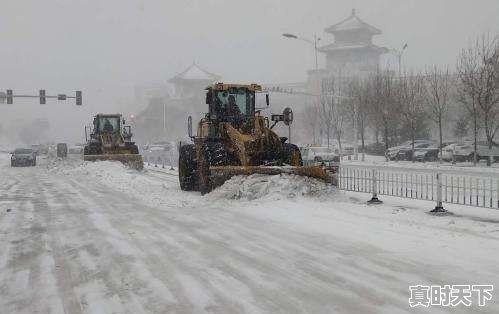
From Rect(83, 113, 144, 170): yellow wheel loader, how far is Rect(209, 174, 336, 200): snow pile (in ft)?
46.5

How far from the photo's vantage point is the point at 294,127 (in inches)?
3073

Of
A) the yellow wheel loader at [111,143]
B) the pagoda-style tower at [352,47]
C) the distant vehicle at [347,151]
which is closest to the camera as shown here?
the yellow wheel loader at [111,143]

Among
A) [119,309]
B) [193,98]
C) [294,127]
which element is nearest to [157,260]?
[119,309]

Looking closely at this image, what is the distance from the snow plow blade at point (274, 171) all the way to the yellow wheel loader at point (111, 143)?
530 inches

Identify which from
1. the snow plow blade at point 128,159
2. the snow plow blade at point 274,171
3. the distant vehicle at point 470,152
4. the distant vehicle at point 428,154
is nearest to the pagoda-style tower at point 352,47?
the distant vehicle at point 428,154

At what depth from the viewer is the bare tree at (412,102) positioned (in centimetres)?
3759

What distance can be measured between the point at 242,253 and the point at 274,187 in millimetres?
5390

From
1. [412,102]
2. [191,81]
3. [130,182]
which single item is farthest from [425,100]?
[191,81]

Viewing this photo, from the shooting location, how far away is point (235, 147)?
48.4 feet

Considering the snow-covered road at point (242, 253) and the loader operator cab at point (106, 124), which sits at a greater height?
the loader operator cab at point (106, 124)

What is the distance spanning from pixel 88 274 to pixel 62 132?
159 metres

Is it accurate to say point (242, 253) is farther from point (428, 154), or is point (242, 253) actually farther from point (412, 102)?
point (412, 102)

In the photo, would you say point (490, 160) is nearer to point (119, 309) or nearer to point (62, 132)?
point (119, 309)

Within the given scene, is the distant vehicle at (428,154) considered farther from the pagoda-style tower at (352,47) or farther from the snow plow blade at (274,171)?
the pagoda-style tower at (352,47)
